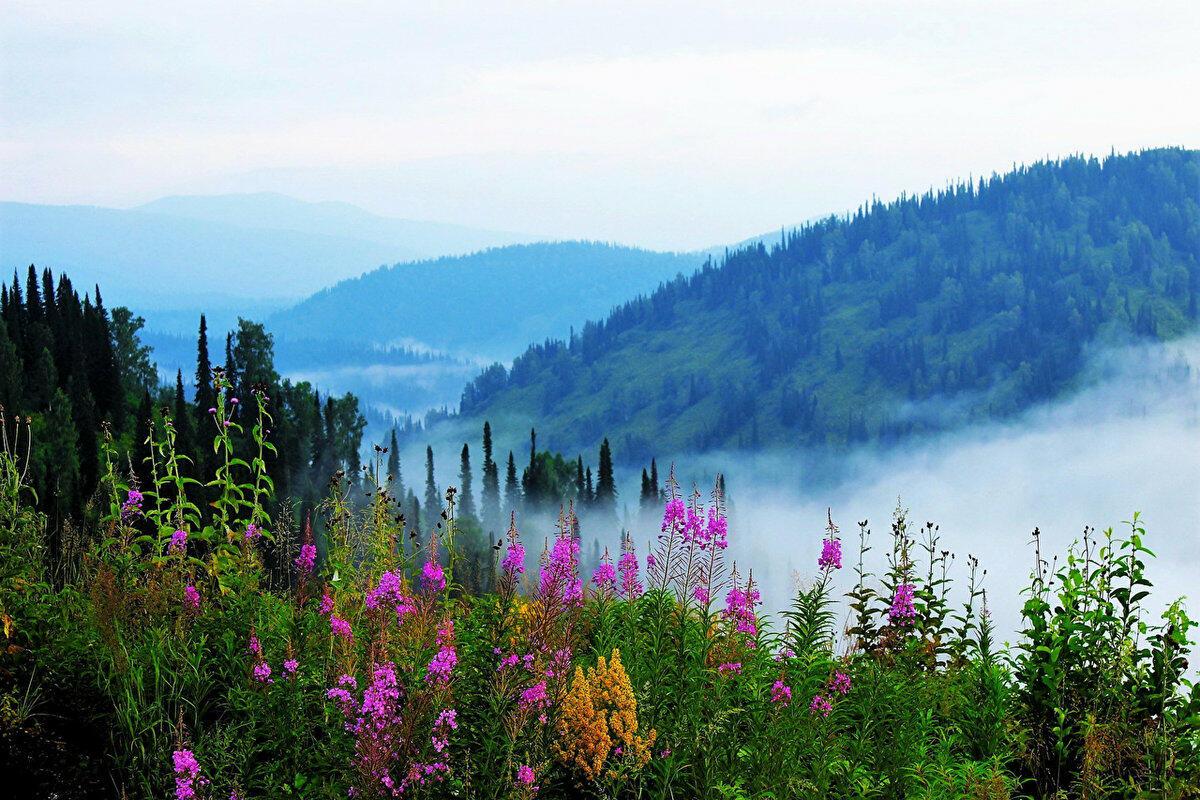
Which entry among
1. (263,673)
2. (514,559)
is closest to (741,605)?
(514,559)

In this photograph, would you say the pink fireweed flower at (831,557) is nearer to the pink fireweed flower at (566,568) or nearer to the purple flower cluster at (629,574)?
the purple flower cluster at (629,574)

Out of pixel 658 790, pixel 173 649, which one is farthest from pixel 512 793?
pixel 173 649

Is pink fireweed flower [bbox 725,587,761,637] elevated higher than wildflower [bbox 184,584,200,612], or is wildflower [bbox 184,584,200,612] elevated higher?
wildflower [bbox 184,584,200,612]

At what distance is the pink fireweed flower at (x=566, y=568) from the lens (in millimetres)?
8274

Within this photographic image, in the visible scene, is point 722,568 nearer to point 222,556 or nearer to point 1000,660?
point 1000,660

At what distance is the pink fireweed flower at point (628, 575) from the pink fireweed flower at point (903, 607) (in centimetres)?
258

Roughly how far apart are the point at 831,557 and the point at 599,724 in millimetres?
3047

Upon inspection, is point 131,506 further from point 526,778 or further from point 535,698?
point 526,778

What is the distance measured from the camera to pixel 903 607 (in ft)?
35.1

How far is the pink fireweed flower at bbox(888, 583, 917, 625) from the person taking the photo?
1069cm

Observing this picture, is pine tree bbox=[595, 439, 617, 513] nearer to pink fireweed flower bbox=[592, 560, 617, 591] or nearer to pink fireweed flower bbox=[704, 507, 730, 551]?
pink fireweed flower bbox=[592, 560, 617, 591]

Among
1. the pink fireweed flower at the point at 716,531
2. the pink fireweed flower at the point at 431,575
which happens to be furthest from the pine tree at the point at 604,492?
the pink fireweed flower at the point at 716,531

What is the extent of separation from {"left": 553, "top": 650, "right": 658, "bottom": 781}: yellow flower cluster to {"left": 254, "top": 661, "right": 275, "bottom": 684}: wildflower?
2243 mm

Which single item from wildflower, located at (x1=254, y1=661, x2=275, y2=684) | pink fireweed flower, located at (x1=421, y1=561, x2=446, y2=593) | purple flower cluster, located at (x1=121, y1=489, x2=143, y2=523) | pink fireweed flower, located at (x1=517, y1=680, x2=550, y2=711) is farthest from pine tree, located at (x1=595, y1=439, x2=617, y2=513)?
pink fireweed flower, located at (x1=517, y1=680, x2=550, y2=711)
